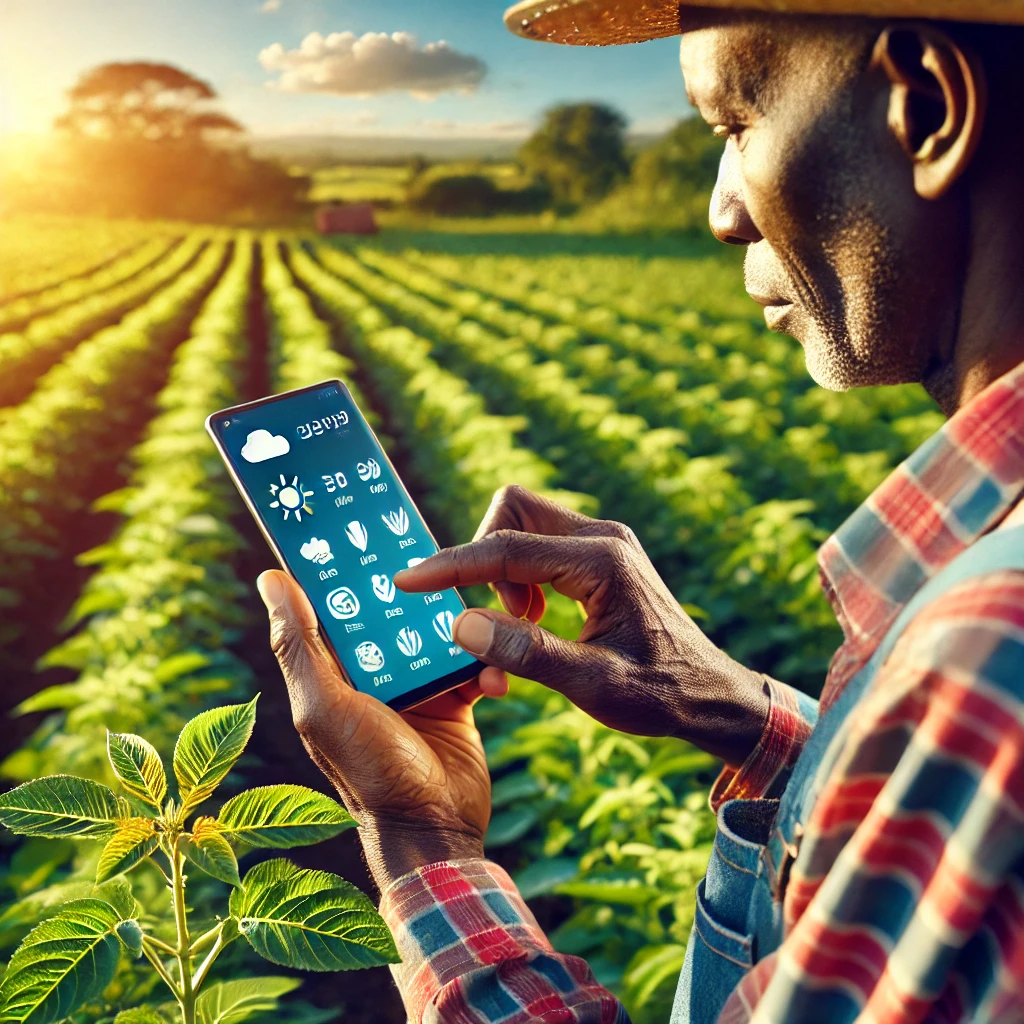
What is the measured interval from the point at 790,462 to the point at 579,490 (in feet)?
4.05

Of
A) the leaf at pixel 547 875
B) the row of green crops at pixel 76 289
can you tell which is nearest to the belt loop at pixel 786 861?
the leaf at pixel 547 875

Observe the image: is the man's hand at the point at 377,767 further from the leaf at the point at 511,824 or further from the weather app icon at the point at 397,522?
the leaf at the point at 511,824

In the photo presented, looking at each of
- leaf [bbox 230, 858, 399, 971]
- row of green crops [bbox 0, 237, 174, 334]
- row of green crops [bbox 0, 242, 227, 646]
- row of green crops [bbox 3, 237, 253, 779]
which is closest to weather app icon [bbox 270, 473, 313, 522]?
leaf [bbox 230, 858, 399, 971]

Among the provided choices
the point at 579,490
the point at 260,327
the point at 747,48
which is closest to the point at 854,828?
the point at 747,48

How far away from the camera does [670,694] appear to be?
59.0 inches

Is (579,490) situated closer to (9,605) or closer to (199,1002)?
(9,605)

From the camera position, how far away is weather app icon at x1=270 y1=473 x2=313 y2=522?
1718 millimetres

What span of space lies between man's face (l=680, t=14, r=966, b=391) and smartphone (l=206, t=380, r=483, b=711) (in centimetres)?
86

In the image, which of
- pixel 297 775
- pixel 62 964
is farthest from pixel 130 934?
pixel 297 775

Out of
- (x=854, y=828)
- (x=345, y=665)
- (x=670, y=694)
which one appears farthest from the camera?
(x=345, y=665)

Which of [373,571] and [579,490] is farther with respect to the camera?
[579,490]

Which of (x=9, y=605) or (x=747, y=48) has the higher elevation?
(x=747, y=48)

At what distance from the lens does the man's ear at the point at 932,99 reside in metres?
0.85

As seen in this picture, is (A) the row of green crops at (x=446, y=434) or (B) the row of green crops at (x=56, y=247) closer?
(A) the row of green crops at (x=446, y=434)
